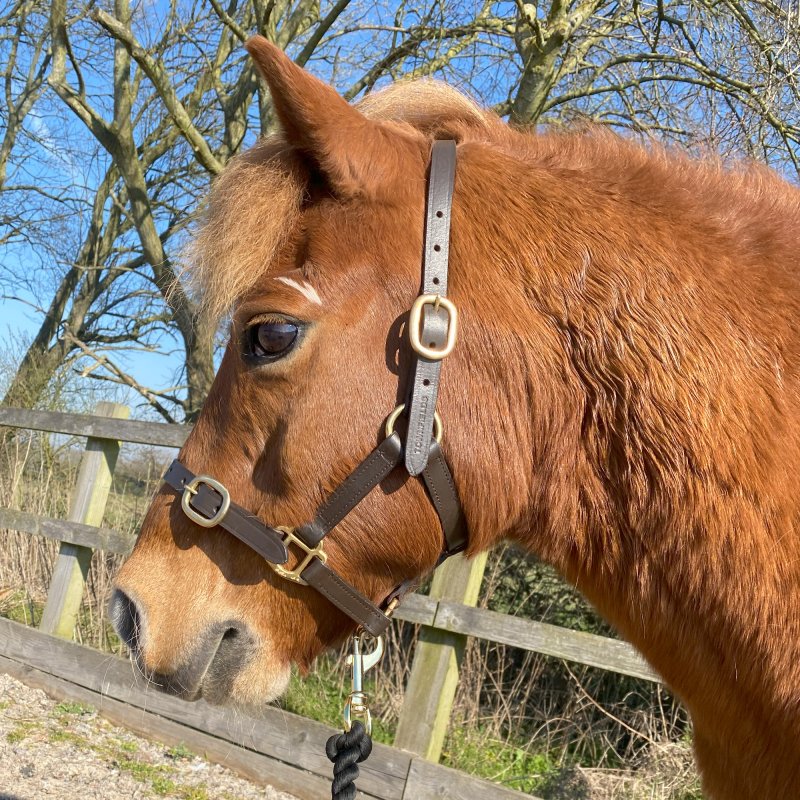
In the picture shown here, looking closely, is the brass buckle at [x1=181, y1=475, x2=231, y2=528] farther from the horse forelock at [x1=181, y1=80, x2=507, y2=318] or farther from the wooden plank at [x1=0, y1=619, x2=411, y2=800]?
the wooden plank at [x1=0, y1=619, x2=411, y2=800]

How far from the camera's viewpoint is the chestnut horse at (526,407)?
132cm

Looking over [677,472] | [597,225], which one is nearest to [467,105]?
[597,225]

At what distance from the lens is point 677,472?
4.34 ft

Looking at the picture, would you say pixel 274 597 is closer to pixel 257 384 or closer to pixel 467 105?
pixel 257 384

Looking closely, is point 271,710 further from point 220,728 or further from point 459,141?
point 459,141

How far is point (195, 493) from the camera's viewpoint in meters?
1.47

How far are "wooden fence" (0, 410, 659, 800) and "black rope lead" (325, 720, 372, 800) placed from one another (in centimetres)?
119

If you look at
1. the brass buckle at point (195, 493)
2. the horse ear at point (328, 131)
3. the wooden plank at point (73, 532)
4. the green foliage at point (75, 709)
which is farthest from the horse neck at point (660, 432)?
the green foliage at point (75, 709)

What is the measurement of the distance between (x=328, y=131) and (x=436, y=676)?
2.83 metres

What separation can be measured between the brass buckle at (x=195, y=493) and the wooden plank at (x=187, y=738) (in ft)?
8.73

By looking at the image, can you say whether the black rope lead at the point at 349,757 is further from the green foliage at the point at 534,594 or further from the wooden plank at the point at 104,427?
the green foliage at the point at 534,594

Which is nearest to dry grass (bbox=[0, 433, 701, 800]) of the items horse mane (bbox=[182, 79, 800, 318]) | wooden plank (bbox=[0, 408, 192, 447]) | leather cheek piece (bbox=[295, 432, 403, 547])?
wooden plank (bbox=[0, 408, 192, 447])

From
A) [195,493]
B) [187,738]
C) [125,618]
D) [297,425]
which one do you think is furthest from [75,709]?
[297,425]

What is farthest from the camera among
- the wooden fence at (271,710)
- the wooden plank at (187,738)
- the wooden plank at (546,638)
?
the wooden plank at (187,738)
